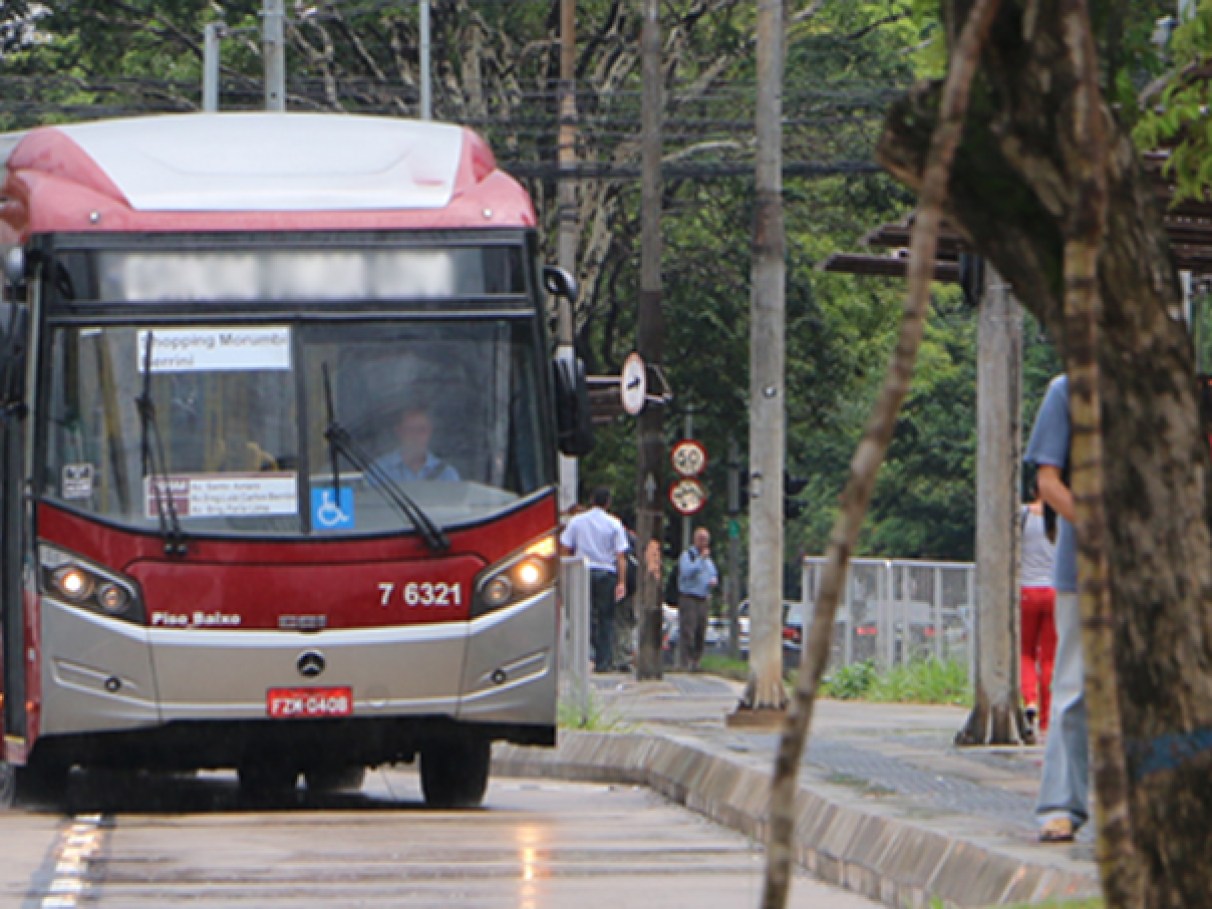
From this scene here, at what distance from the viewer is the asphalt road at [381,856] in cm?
895

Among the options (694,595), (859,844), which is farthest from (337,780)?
(694,595)

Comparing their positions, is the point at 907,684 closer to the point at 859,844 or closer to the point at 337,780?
the point at 337,780

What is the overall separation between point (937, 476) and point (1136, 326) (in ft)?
206

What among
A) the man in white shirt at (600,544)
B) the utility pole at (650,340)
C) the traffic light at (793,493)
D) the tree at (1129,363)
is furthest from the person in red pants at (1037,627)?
the traffic light at (793,493)

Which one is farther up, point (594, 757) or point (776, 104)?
point (776, 104)

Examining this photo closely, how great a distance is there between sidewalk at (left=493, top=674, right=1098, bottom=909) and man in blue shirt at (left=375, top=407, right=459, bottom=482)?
1.81 metres

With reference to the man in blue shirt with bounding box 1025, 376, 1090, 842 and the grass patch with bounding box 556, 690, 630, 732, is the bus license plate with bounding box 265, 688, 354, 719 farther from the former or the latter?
the man in blue shirt with bounding box 1025, 376, 1090, 842

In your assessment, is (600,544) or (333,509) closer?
(333,509)

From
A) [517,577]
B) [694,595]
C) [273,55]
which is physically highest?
[273,55]

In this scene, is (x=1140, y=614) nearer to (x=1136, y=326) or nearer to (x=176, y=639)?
(x=1136, y=326)

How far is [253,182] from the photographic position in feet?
42.7

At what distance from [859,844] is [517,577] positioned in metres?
3.79

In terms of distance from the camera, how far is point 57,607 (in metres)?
12.4

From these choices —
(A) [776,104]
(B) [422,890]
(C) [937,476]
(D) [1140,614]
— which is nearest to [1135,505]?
(D) [1140,614]
